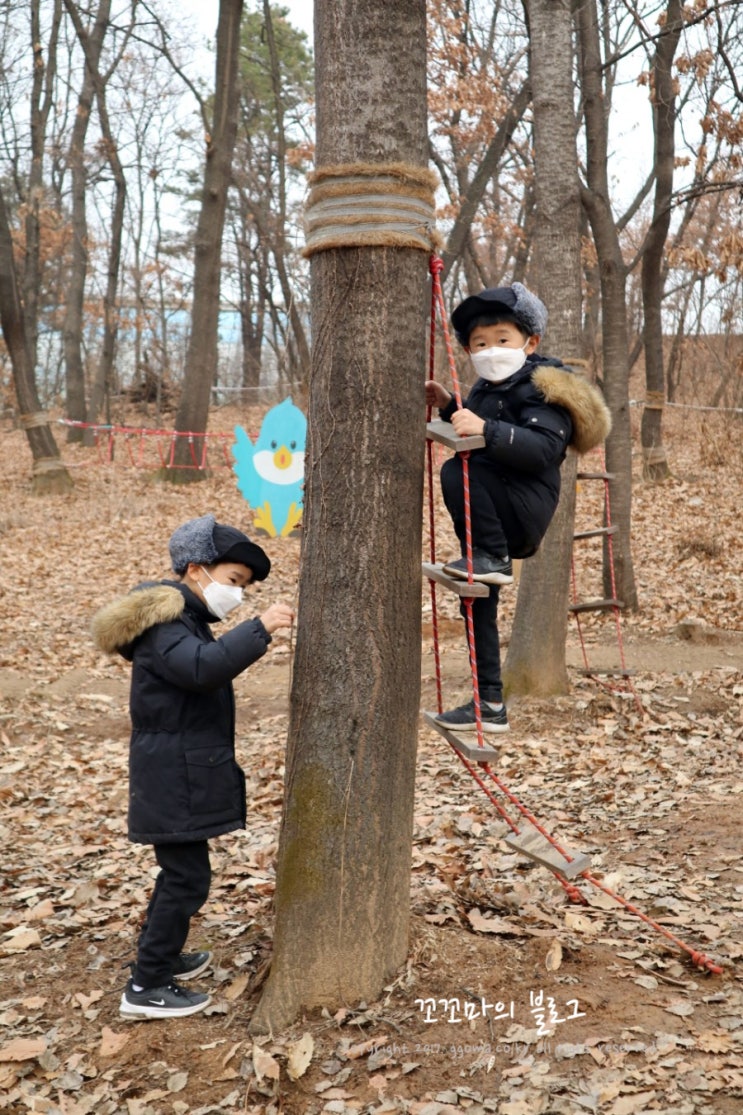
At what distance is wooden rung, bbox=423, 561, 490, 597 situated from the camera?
3.24m

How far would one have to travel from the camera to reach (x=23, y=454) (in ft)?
76.6

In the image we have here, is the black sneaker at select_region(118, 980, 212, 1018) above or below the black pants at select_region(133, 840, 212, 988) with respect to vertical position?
below

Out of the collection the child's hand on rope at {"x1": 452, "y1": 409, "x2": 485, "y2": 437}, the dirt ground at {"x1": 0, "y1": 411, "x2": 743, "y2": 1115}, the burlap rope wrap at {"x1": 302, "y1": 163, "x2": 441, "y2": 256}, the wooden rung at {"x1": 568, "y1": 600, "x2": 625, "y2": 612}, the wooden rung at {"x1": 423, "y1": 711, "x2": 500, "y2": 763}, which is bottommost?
the dirt ground at {"x1": 0, "y1": 411, "x2": 743, "y2": 1115}

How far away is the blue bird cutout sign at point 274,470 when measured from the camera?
Result: 14992 mm

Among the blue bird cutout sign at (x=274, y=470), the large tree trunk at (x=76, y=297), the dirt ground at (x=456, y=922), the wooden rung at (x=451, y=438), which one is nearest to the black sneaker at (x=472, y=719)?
the dirt ground at (x=456, y=922)

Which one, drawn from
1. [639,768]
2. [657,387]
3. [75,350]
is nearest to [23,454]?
[75,350]

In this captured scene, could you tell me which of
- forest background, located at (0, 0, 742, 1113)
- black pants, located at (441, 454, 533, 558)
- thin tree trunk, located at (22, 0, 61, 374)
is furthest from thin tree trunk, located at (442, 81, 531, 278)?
black pants, located at (441, 454, 533, 558)

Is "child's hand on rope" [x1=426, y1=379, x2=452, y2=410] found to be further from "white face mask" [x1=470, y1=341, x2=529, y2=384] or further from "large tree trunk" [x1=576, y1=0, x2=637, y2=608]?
"large tree trunk" [x1=576, y1=0, x2=637, y2=608]

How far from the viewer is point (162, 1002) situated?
356 cm

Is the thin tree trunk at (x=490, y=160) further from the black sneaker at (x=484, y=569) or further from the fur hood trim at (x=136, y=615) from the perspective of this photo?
the fur hood trim at (x=136, y=615)

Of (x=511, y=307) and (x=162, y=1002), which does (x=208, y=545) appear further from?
(x=162, y=1002)

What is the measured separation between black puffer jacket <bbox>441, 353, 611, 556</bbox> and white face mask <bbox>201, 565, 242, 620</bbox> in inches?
38.9

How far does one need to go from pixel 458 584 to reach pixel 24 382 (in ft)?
51.7

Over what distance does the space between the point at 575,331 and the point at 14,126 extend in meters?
25.9
